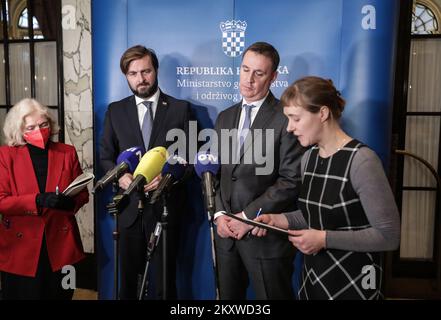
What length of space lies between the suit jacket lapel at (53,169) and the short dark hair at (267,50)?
1193 millimetres

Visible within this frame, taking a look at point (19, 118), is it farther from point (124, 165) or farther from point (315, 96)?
point (315, 96)

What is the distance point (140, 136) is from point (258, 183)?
0.76 meters

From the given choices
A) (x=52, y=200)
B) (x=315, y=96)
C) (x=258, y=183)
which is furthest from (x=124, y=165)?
(x=315, y=96)

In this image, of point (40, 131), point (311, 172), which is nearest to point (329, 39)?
Answer: point (311, 172)

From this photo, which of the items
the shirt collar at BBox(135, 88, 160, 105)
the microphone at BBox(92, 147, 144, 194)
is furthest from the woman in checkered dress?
the shirt collar at BBox(135, 88, 160, 105)

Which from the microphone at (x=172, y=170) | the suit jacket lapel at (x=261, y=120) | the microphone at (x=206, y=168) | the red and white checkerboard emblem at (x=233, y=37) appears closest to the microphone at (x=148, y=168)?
the microphone at (x=172, y=170)

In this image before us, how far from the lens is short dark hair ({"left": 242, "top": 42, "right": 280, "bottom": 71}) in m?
2.11

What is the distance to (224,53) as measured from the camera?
7.73ft

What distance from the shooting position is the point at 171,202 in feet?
7.72

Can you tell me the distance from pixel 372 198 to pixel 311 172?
297 mm

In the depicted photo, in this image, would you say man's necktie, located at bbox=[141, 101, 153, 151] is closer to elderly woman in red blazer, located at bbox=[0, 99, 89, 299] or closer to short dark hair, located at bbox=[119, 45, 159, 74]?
short dark hair, located at bbox=[119, 45, 159, 74]

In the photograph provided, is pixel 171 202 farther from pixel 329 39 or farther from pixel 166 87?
pixel 329 39

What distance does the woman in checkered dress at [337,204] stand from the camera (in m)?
1.42

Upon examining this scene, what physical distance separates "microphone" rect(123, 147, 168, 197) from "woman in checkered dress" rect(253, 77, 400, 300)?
0.59 metres
